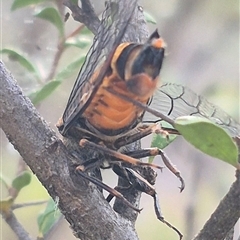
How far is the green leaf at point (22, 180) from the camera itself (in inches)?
27.9

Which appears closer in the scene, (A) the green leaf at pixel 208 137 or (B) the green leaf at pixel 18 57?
(A) the green leaf at pixel 208 137

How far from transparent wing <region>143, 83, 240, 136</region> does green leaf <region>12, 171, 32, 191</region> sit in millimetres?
209

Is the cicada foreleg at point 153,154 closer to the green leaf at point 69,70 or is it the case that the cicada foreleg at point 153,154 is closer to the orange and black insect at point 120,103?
the orange and black insect at point 120,103

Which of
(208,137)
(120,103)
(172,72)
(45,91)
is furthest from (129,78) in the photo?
(172,72)

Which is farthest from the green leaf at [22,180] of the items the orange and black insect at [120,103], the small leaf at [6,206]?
the orange and black insect at [120,103]

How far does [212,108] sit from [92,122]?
0.48 feet

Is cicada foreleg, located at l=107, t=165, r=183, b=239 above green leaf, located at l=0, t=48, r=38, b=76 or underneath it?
underneath

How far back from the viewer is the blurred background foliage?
961 mm

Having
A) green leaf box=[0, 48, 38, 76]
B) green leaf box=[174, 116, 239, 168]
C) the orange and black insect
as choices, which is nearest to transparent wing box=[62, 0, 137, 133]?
the orange and black insect

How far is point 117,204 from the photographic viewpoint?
0.55 meters

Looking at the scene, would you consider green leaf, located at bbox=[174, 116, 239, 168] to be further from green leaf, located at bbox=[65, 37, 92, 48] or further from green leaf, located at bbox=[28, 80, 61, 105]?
green leaf, located at bbox=[65, 37, 92, 48]

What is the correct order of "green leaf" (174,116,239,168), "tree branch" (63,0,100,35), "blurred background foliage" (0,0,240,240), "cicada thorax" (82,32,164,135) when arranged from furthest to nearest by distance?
"blurred background foliage" (0,0,240,240)
"tree branch" (63,0,100,35)
"cicada thorax" (82,32,164,135)
"green leaf" (174,116,239,168)

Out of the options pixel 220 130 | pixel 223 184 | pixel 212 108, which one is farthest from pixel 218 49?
pixel 220 130

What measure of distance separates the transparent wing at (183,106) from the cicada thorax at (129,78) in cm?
6
